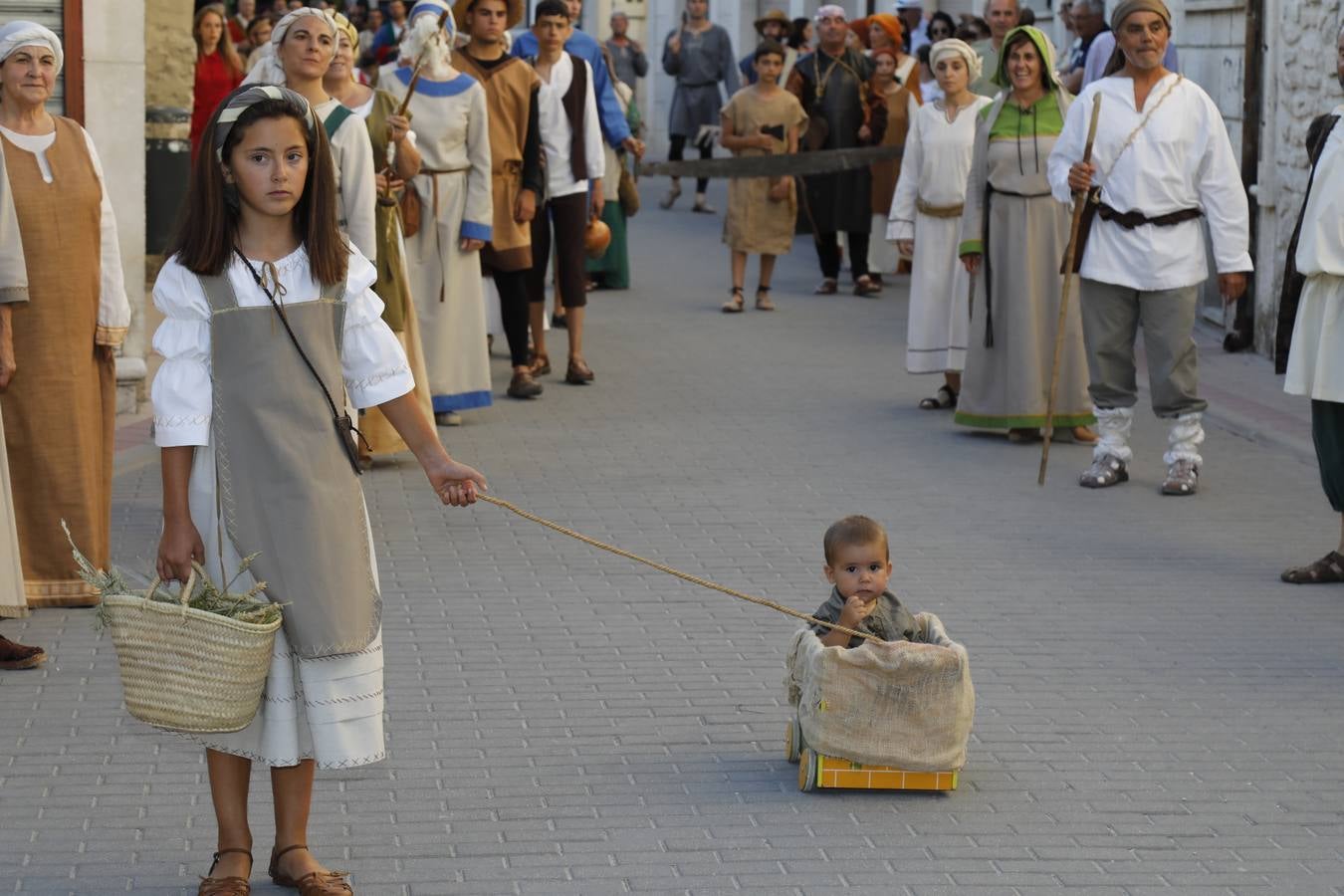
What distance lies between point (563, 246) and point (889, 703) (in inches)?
299

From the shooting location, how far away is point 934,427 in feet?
37.5

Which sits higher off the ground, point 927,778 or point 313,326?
point 313,326

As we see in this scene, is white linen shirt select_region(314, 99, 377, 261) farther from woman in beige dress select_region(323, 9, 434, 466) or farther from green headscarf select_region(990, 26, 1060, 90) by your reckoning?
green headscarf select_region(990, 26, 1060, 90)

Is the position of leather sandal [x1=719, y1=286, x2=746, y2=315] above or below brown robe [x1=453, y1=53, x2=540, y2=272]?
below

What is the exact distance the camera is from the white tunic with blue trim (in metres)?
10.7

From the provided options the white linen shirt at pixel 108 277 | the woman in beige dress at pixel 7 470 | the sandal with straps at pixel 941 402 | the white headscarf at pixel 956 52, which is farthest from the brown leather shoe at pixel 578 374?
the woman in beige dress at pixel 7 470

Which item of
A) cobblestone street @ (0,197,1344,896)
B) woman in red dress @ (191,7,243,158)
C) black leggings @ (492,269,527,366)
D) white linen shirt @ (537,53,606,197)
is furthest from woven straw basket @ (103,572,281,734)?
woman in red dress @ (191,7,243,158)

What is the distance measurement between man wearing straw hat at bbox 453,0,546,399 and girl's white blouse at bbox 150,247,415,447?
670 cm

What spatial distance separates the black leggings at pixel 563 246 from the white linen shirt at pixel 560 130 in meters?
0.10

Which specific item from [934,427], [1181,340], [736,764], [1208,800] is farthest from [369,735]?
[934,427]

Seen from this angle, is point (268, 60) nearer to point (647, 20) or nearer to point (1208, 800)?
point (1208, 800)

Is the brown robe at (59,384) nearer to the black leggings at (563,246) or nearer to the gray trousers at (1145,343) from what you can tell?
the gray trousers at (1145,343)

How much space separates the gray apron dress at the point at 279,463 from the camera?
452 centimetres

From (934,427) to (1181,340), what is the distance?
208 centimetres
